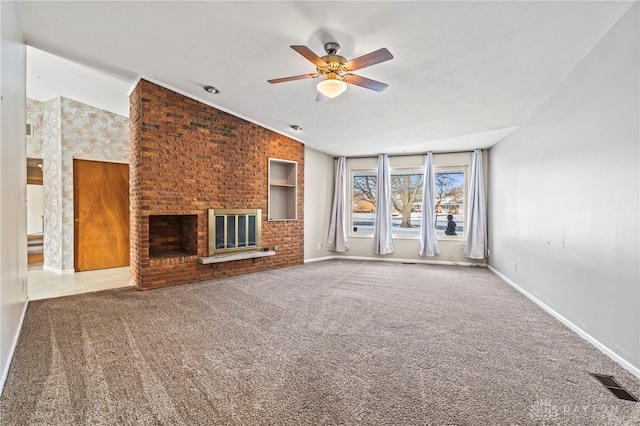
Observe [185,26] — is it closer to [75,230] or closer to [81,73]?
[81,73]

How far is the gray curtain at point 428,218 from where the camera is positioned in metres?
6.77

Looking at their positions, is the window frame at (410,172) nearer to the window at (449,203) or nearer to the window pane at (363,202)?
the window at (449,203)

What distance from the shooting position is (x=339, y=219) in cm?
729

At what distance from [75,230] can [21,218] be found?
9.12 feet

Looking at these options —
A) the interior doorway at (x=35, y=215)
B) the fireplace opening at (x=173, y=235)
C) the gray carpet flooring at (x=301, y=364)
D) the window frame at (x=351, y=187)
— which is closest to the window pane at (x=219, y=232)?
the fireplace opening at (x=173, y=235)

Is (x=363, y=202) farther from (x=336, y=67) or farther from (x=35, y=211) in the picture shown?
(x=35, y=211)

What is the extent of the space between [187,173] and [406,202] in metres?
4.73

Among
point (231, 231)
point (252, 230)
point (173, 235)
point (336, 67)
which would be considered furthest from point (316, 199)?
point (336, 67)

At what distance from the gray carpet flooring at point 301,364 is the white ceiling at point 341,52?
8.41ft

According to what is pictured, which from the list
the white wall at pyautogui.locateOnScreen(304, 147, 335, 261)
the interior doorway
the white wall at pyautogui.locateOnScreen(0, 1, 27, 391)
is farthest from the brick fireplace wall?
the interior doorway

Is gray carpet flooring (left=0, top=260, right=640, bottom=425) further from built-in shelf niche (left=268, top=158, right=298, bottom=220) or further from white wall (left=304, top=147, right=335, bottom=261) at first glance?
white wall (left=304, top=147, right=335, bottom=261)

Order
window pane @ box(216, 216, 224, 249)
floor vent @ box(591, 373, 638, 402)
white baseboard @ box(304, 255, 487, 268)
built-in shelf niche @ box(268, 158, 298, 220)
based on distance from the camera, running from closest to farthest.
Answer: floor vent @ box(591, 373, 638, 402) < window pane @ box(216, 216, 224, 249) < built-in shelf niche @ box(268, 158, 298, 220) < white baseboard @ box(304, 255, 487, 268)

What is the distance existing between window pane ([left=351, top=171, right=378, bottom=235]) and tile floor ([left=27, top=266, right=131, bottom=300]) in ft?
15.7

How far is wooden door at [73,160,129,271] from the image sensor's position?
5531 millimetres
